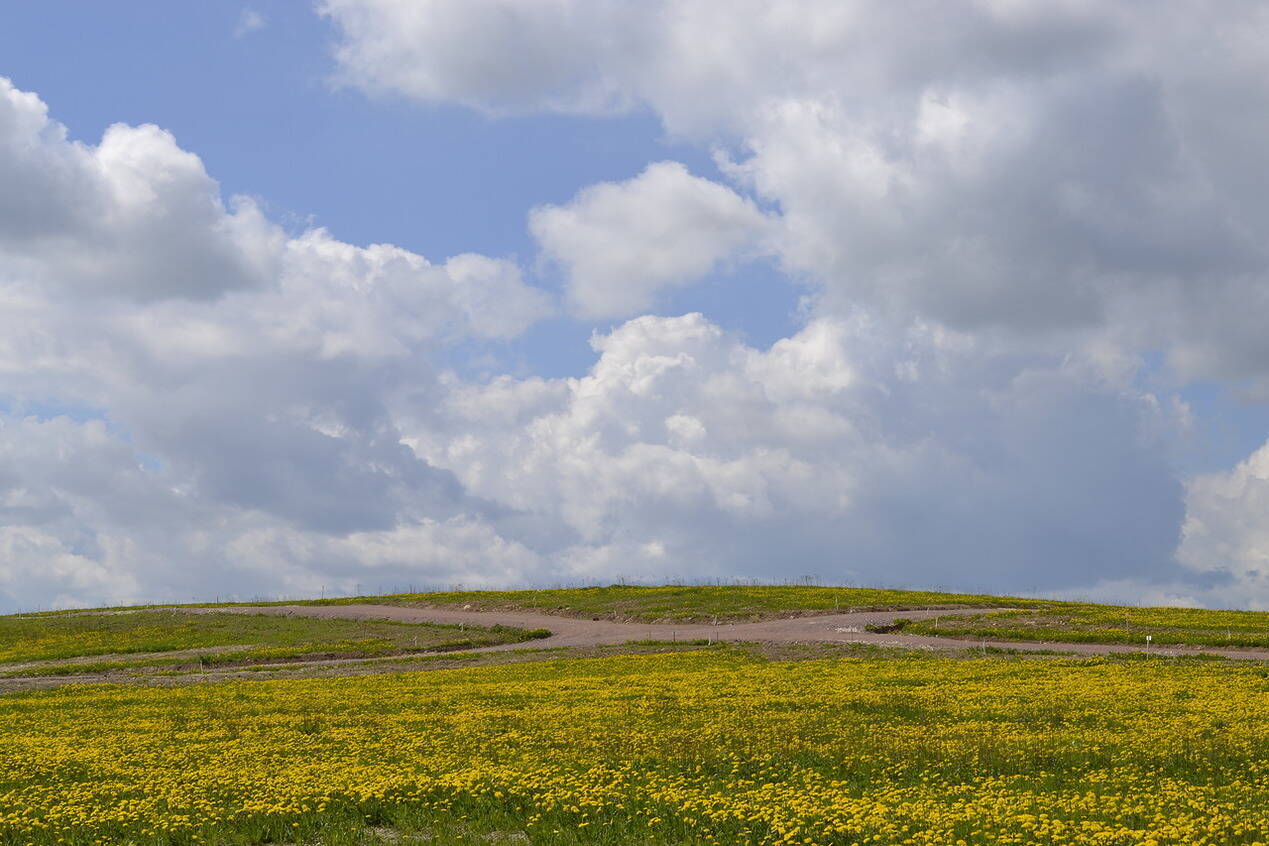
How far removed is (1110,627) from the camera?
6569cm

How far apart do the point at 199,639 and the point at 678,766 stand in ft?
208

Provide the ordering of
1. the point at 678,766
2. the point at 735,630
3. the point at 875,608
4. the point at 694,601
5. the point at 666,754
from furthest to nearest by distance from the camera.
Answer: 1. the point at 694,601
2. the point at 875,608
3. the point at 735,630
4. the point at 666,754
5. the point at 678,766

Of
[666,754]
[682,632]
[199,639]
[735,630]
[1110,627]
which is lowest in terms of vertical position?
[199,639]

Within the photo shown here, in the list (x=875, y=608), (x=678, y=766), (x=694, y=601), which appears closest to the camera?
(x=678, y=766)

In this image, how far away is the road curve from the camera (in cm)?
5647

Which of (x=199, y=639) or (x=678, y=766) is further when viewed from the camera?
(x=199, y=639)

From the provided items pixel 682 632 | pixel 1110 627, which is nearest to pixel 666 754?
pixel 682 632

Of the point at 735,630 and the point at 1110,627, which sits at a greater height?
the point at 1110,627

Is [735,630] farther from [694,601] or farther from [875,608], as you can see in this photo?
[875,608]

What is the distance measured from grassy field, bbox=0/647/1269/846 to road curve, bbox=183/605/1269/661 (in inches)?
745

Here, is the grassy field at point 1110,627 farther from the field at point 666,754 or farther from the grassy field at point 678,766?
the grassy field at point 678,766

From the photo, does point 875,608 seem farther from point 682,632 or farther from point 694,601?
point 682,632

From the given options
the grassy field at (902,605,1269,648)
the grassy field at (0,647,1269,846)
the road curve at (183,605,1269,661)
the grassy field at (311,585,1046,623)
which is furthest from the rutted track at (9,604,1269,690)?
the grassy field at (0,647,1269,846)

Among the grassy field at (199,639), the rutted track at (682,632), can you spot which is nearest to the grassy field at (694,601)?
the rutted track at (682,632)
